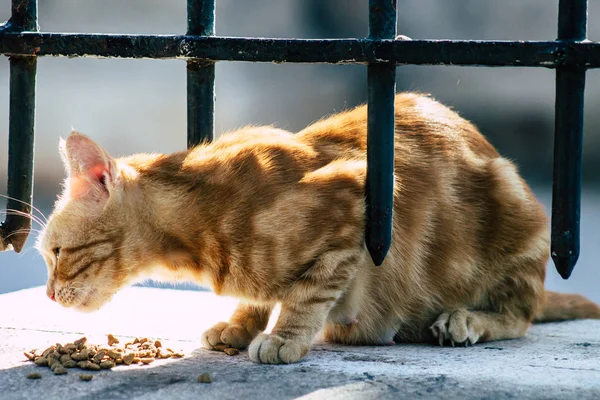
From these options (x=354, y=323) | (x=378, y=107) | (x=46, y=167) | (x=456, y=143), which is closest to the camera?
(x=378, y=107)

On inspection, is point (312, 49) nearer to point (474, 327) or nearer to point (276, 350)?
point (276, 350)

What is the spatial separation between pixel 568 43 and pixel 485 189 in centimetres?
78

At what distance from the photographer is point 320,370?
2213mm

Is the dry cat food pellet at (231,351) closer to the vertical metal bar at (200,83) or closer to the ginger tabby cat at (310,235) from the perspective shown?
the ginger tabby cat at (310,235)

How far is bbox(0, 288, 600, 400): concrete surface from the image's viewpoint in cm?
198

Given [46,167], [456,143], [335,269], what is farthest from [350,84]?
[335,269]

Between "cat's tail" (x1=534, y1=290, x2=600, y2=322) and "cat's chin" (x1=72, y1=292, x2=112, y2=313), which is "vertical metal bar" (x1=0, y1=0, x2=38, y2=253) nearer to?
"cat's chin" (x1=72, y1=292, x2=112, y2=313)

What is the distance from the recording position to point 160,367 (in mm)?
2250

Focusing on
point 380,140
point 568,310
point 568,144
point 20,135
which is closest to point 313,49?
point 380,140

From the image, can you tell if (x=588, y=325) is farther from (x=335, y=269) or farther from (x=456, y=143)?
(x=335, y=269)

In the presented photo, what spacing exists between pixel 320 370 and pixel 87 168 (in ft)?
2.87

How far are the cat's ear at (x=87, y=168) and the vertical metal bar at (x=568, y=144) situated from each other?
122 centimetres

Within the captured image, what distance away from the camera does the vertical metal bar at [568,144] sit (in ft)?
7.11

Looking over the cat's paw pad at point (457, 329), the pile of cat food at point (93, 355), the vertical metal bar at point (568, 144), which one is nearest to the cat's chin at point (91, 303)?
the pile of cat food at point (93, 355)
